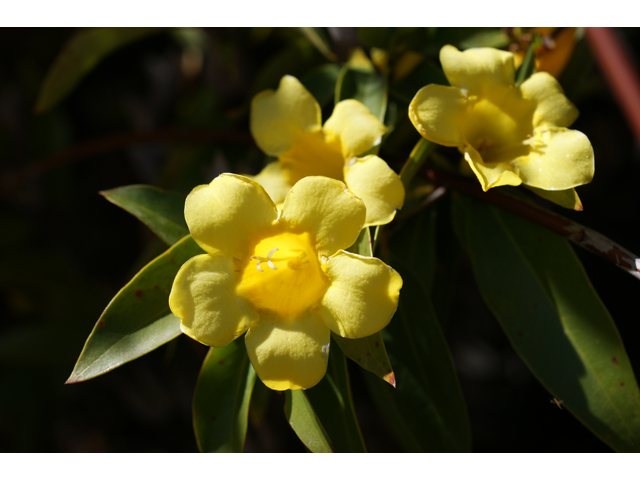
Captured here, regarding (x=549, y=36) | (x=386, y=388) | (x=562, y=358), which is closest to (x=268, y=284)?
(x=386, y=388)

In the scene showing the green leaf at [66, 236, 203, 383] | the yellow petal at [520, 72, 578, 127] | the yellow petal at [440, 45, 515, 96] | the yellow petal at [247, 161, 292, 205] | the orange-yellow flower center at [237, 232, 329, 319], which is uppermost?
the yellow petal at [440, 45, 515, 96]

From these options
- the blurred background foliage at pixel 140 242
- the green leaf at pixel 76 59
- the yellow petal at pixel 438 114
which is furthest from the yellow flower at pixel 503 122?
the green leaf at pixel 76 59

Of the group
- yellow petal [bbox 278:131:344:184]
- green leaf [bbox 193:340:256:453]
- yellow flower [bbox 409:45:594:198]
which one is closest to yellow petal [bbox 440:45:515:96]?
yellow flower [bbox 409:45:594:198]

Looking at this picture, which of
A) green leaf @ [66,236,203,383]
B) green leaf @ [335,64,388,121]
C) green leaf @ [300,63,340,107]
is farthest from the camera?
green leaf @ [300,63,340,107]

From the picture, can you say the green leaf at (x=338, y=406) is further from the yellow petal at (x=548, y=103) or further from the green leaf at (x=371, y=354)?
the yellow petal at (x=548, y=103)

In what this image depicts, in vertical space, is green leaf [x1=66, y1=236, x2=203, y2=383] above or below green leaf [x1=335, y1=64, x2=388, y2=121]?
below

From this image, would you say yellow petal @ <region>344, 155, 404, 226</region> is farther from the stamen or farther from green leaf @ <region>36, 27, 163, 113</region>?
green leaf @ <region>36, 27, 163, 113</region>
